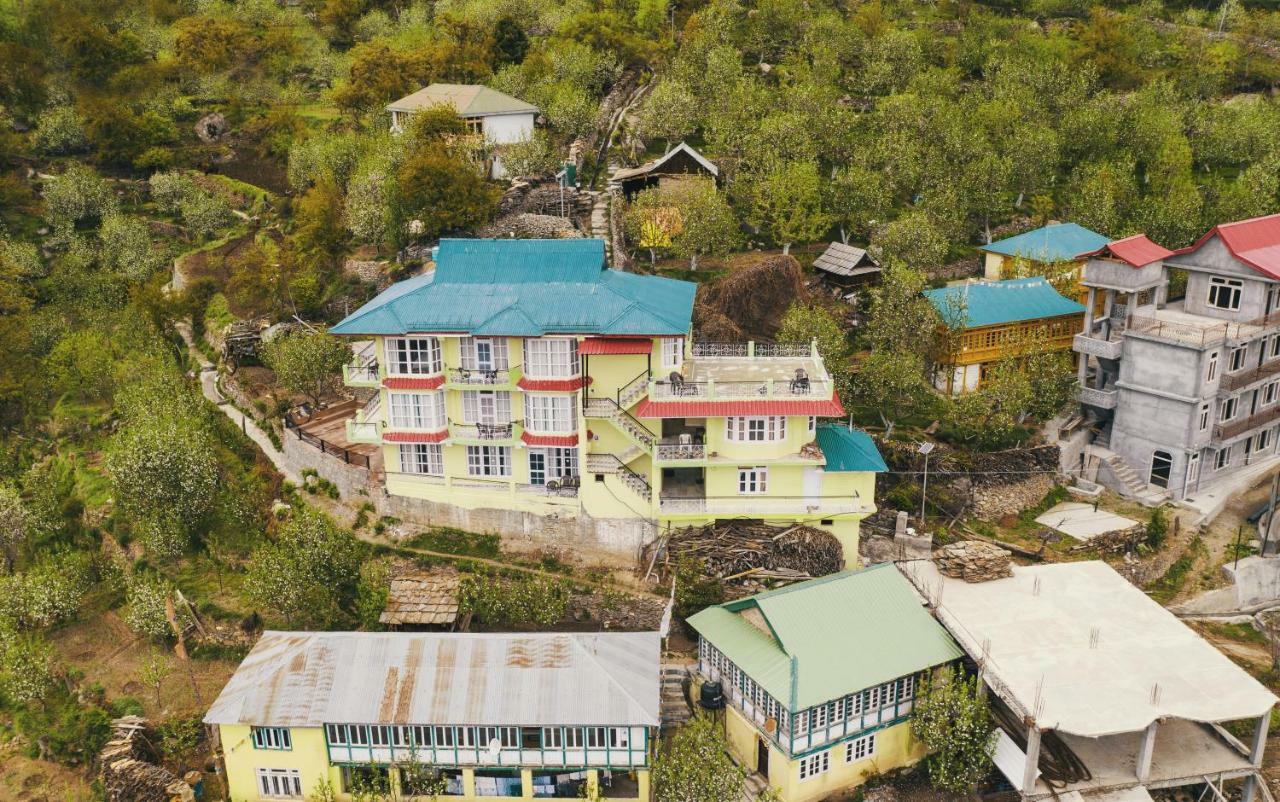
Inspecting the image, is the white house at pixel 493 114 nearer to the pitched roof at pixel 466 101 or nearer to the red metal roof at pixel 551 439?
the pitched roof at pixel 466 101

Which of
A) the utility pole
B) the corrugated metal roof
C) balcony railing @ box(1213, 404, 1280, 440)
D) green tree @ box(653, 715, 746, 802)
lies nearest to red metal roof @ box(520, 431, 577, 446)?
the corrugated metal roof

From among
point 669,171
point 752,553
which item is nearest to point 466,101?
point 669,171

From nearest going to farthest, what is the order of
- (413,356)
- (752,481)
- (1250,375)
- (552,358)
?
(752,481)
(552,358)
(413,356)
(1250,375)

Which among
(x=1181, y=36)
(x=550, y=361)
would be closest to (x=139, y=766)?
(x=550, y=361)

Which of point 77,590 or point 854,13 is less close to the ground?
point 854,13

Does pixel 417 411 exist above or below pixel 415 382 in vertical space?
below

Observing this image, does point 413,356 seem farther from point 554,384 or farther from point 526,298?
point 554,384

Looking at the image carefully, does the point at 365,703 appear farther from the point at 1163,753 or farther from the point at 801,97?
the point at 801,97
